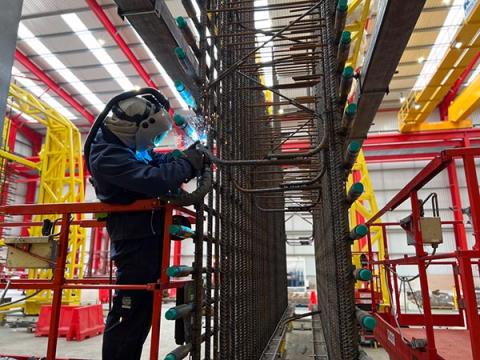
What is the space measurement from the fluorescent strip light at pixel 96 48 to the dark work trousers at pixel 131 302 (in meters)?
13.2

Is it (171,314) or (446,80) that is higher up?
(446,80)

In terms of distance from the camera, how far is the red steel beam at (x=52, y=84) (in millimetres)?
14866

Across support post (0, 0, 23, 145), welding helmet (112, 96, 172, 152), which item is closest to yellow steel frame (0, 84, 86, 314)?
welding helmet (112, 96, 172, 152)

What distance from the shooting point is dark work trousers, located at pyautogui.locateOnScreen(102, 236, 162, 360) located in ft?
8.19

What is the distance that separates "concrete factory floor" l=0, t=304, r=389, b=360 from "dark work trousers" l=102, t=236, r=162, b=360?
12.5ft

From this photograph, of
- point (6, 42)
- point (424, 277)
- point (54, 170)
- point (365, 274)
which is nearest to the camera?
point (6, 42)

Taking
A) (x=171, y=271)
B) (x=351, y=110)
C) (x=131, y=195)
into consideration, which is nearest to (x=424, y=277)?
(x=351, y=110)

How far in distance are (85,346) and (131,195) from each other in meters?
5.76

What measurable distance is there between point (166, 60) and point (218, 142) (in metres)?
1.37

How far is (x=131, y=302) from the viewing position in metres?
2.52

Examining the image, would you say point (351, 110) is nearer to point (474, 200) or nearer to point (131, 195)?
point (474, 200)

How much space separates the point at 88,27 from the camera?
1351cm

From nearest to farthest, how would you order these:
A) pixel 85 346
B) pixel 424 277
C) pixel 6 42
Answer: pixel 6 42, pixel 424 277, pixel 85 346

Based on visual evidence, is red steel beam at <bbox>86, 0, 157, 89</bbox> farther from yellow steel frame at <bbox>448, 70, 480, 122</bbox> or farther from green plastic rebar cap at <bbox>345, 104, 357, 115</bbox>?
yellow steel frame at <bbox>448, 70, 480, 122</bbox>
